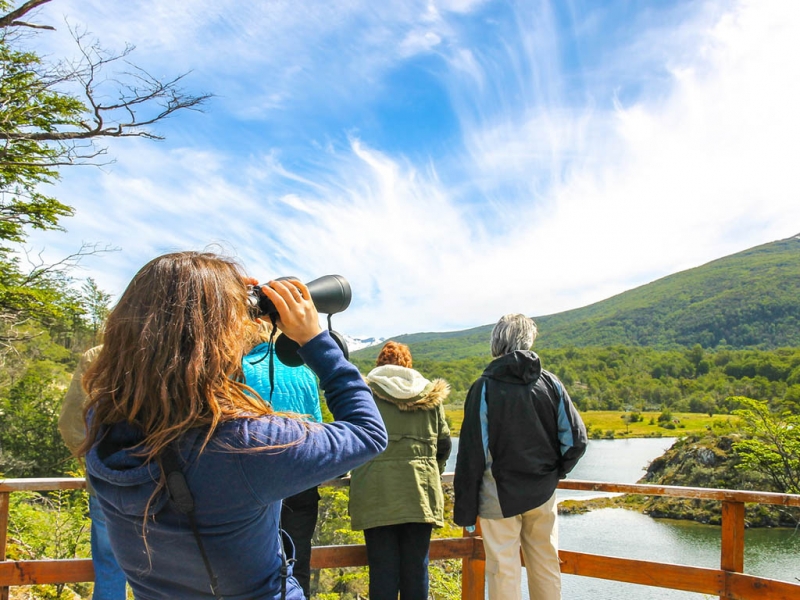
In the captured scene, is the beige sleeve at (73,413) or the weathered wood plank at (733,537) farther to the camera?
the weathered wood plank at (733,537)

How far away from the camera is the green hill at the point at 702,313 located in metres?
120

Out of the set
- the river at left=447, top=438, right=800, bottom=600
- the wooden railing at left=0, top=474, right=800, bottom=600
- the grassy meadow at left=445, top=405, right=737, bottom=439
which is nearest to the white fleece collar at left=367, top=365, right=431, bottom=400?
the wooden railing at left=0, top=474, right=800, bottom=600

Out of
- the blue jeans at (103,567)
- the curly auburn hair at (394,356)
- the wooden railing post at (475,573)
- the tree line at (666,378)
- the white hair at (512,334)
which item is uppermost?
the white hair at (512,334)

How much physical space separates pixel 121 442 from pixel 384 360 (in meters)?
2.06

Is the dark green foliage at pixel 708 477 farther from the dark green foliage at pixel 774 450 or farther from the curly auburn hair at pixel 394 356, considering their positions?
the curly auburn hair at pixel 394 356

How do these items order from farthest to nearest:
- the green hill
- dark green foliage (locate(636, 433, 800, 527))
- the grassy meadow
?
the green hill
the grassy meadow
dark green foliage (locate(636, 433, 800, 527))

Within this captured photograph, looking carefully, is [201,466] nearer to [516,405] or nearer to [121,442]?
[121,442]

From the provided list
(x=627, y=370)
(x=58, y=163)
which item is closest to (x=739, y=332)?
(x=627, y=370)

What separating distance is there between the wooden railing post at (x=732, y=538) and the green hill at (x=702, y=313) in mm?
103101

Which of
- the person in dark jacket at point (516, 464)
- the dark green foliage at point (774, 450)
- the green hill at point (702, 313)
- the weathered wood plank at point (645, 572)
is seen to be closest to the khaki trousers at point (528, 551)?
the person in dark jacket at point (516, 464)

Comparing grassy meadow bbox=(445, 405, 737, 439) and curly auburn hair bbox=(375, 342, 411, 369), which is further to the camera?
grassy meadow bbox=(445, 405, 737, 439)

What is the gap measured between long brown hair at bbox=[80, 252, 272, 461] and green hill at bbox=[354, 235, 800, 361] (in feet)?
343

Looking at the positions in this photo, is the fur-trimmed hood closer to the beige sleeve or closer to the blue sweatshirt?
the beige sleeve

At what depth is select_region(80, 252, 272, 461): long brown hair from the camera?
0.93m
